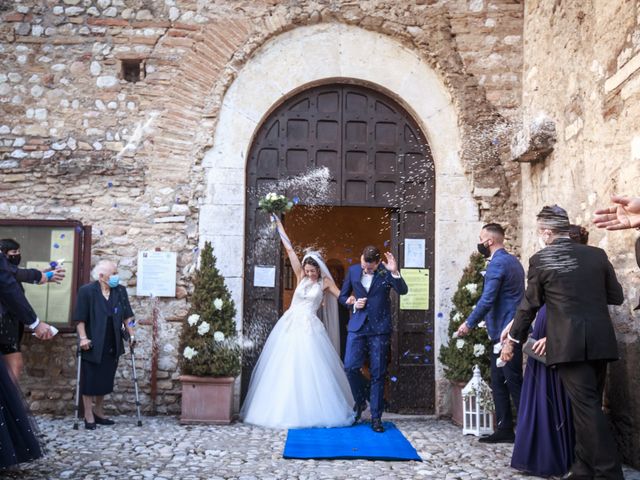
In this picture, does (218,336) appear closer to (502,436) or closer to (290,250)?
(290,250)

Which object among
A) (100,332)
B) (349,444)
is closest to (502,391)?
(349,444)

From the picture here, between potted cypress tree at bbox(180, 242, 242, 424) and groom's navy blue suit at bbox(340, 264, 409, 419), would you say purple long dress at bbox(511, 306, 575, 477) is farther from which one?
potted cypress tree at bbox(180, 242, 242, 424)

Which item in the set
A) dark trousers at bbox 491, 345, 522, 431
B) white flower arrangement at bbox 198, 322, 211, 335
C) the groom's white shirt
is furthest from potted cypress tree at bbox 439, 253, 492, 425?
white flower arrangement at bbox 198, 322, 211, 335

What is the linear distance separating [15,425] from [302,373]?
2.92 m

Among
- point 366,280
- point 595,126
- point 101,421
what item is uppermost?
point 595,126

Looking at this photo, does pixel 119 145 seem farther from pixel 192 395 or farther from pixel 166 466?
pixel 166 466

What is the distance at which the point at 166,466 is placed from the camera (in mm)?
4879

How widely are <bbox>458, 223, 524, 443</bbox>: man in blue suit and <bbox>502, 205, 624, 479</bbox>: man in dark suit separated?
1.09 metres

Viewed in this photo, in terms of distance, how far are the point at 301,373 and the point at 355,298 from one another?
2.92ft

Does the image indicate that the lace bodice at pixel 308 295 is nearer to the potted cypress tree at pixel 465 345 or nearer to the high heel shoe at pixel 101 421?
the potted cypress tree at pixel 465 345

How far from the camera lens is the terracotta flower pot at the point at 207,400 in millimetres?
6742

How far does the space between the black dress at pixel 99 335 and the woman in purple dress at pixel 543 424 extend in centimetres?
378

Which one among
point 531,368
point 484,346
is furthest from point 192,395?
point 531,368

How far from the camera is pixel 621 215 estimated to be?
381 cm
